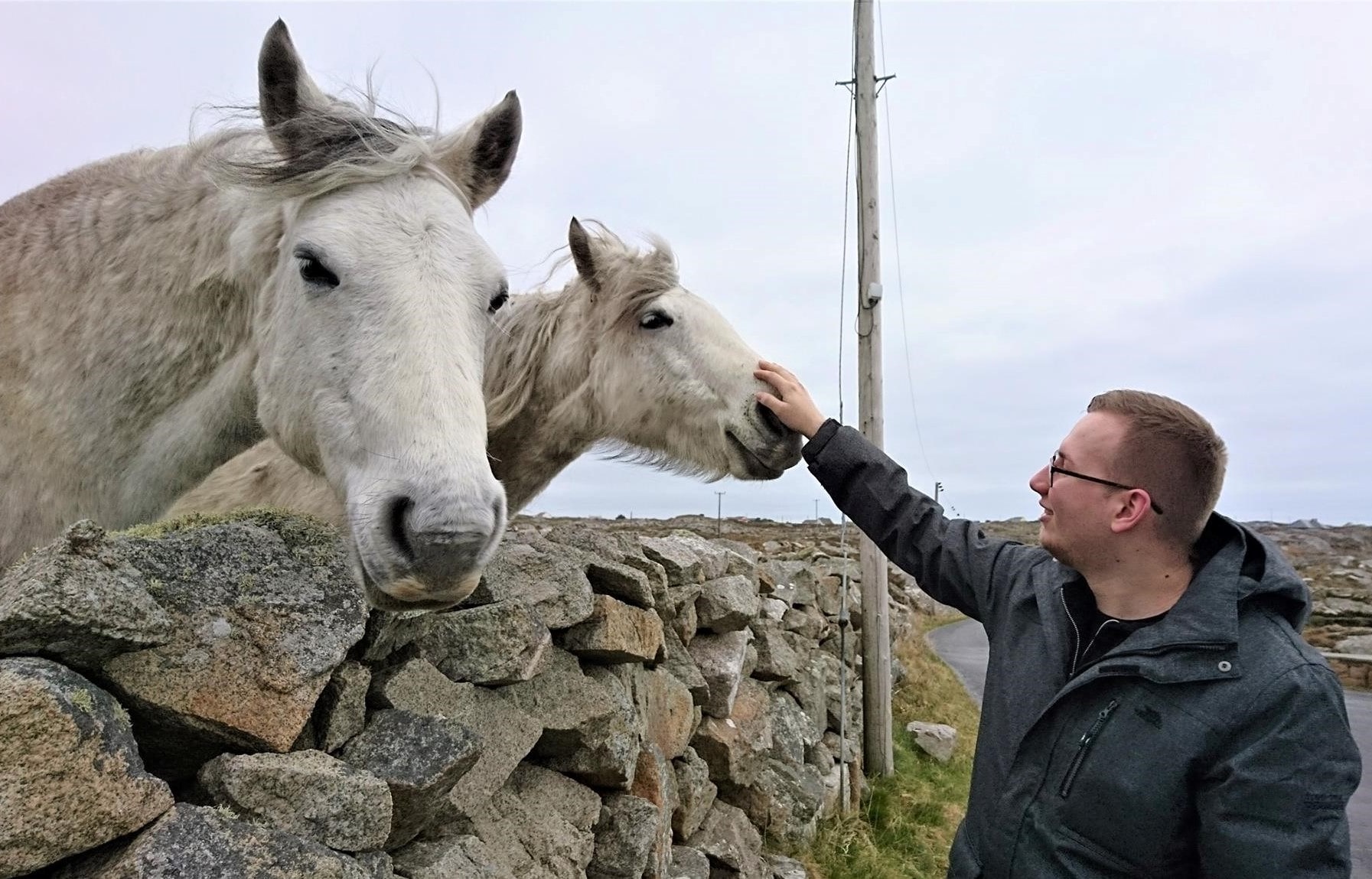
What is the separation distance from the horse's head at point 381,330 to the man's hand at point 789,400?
1415mm

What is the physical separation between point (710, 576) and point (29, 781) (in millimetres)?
4382

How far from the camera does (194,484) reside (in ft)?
9.07

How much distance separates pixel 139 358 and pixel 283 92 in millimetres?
973

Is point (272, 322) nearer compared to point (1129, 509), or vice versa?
point (1129, 509)

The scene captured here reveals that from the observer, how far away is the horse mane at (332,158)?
235 centimetres

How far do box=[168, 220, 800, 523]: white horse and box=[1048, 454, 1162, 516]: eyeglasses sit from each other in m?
1.71

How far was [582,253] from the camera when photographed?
15.0ft

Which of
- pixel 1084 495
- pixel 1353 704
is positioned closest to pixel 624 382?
pixel 1084 495

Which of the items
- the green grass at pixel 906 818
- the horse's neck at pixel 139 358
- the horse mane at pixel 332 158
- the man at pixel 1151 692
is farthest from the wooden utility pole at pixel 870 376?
the horse's neck at pixel 139 358

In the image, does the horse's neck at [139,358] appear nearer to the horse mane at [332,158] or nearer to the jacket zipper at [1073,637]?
the horse mane at [332,158]

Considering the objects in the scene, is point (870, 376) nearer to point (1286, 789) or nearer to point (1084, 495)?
point (1084, 495)

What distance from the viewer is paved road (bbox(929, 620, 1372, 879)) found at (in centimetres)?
706

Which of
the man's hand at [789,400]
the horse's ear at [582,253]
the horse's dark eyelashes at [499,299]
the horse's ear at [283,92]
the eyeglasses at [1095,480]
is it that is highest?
the horse's ear at [283,92]

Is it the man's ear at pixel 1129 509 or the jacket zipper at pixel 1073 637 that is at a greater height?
the man's ear at pixel 1129 509
